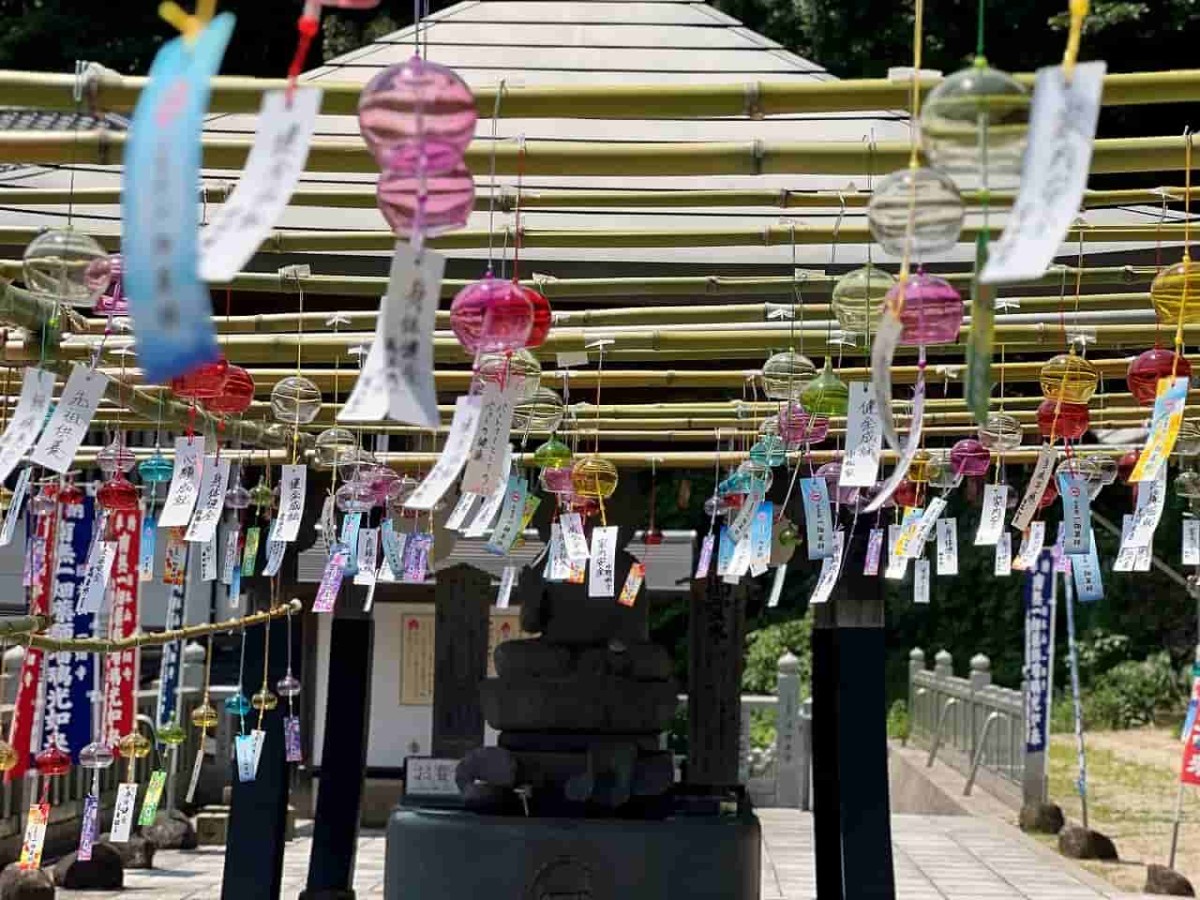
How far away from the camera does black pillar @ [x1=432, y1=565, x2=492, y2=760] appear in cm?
1487

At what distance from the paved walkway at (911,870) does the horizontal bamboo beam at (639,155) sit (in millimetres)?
8653

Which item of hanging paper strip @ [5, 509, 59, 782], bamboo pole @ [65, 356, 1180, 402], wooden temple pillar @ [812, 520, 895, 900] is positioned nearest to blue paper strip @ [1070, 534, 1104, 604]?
bamboo pole @ [65, 356, 1180, 402]

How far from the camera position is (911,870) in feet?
47.8

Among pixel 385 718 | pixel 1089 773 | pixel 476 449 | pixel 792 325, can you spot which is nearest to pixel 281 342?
pixel 792 325

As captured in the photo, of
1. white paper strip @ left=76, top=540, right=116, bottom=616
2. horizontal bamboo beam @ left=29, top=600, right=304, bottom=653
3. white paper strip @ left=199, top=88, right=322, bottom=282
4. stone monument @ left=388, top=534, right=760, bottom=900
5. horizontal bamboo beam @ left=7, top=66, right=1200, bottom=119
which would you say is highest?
horizontal bamboo beam @ left=7, top=66, right=1200, bottom=119

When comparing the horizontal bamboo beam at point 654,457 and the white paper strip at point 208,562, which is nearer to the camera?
the horizontal bamboo beam at point 654,457

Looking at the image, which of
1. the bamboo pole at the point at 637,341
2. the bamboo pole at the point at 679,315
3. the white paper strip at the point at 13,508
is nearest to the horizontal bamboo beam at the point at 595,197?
the bamboo pole at the point at 679,315

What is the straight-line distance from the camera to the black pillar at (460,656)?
585 inches

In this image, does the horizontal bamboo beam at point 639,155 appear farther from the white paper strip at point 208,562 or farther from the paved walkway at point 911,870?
the paved walkway at point 911,870

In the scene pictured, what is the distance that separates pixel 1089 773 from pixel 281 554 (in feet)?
42.3

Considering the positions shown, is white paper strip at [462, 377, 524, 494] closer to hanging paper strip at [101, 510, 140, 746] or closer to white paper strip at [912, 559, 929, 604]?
white paper strip at [912, 559, 929, 604]

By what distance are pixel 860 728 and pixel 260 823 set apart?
2.98 metres

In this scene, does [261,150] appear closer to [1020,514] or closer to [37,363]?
[37,363]

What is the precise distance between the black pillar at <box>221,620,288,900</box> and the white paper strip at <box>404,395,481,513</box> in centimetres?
510
